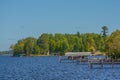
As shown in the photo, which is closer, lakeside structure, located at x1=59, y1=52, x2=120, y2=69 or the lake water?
the lake water

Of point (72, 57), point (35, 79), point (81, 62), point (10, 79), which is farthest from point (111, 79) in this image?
point (72, 57)

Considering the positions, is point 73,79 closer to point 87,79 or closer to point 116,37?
point 87,79

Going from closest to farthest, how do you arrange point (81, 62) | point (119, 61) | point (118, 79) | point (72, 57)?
1. point (118, 79)
2. point (119, 61)
3. point (81, 62)
4. point (72, 57)

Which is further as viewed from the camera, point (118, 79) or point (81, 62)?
point (81, 62)

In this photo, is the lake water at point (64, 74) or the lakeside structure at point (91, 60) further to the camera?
the lakeside structure at point (91, 60)

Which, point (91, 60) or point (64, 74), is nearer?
point (64, 74)

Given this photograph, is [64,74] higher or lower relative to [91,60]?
lower

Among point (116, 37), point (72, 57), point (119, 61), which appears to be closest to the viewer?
point (119, 61)

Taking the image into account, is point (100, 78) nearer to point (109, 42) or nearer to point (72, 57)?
point (109, 42)

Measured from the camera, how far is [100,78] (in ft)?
247

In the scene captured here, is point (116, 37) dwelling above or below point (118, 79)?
above

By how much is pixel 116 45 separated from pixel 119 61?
7.24 metres

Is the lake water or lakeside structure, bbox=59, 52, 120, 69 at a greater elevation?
lakeside structure, bbox=59, 52, 120, 69

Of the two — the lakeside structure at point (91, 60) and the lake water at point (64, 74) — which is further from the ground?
the lakeside structure at point (91, 60)
